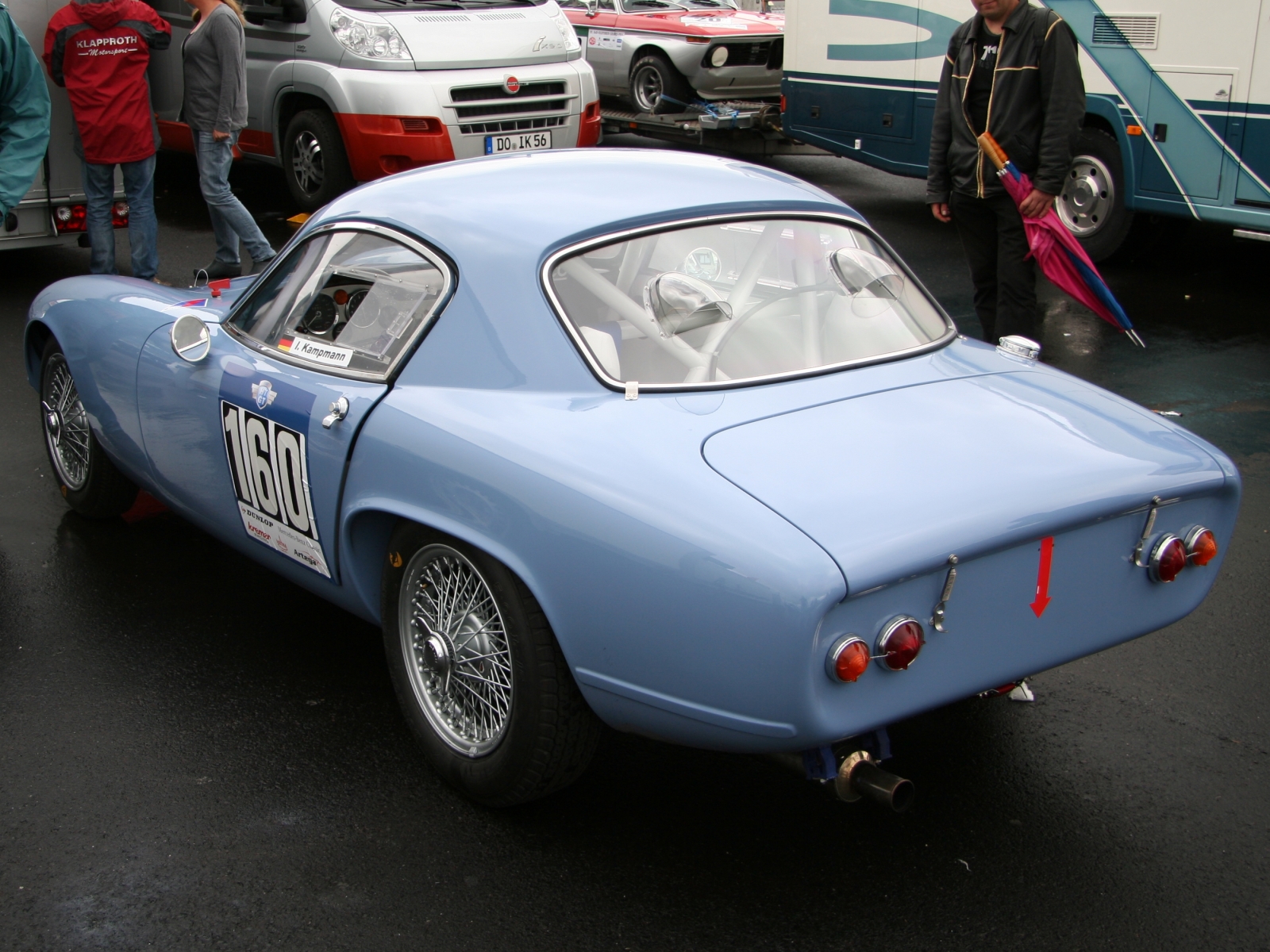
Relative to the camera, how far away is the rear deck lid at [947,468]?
8.34 feet

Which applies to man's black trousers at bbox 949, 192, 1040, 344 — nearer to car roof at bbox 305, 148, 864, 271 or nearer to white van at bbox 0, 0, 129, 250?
car roof at bbox 305, 148, 864, 271

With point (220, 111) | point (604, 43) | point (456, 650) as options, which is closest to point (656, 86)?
point (604, 43)

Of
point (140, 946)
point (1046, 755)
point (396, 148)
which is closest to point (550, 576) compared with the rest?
point (140, 946)

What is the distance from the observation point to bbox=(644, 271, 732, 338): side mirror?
3.22 meters

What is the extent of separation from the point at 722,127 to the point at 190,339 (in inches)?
394

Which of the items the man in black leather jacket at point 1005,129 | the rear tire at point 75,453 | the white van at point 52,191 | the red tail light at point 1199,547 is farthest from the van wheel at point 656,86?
the red tail light at point 1199,547

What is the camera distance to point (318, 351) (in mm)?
3570

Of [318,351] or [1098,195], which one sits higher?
[318,351]

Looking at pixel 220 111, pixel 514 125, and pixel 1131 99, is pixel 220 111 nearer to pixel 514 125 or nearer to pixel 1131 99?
pixel 514 125

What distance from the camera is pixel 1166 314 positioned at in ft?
26.1

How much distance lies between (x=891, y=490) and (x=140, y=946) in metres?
1.84

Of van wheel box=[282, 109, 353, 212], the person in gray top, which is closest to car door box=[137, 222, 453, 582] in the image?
the person in gray top

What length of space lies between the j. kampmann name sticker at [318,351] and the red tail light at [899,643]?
1.67 m

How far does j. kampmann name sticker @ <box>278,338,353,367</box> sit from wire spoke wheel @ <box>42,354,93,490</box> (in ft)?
4.79
